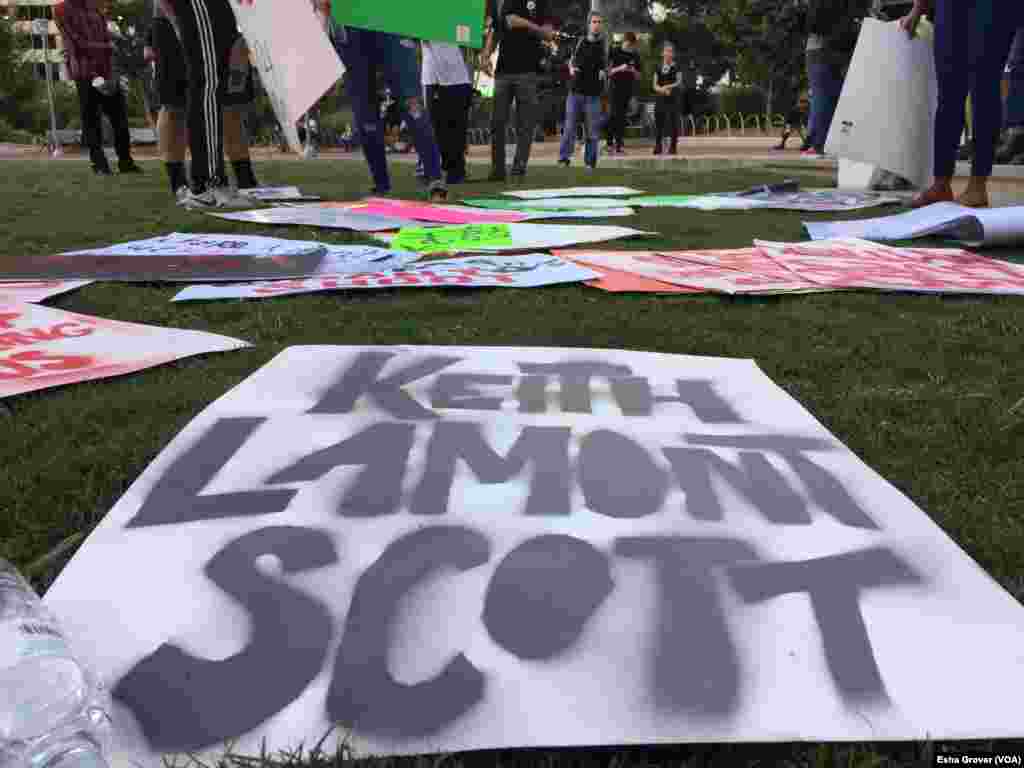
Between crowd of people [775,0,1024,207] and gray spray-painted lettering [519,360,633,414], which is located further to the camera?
crowd of people [775,0,1024,207]

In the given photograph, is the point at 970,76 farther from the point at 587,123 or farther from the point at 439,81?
the point at 587,123

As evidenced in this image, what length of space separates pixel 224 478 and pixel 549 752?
64 cm

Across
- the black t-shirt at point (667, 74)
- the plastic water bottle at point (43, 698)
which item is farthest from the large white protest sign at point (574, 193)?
the black t-shirt at point (667, 74)

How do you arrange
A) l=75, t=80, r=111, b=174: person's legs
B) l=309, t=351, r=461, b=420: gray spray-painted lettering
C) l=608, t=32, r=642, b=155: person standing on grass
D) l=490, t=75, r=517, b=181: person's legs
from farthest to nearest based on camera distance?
l=608, t=32, r=642, b=155: person standing on grass < l=75, t=80, r=111, b=174: person's legs < l=490, t=75, r=517, b=181: person's legs < l=309, t=351, r=461, b=420: gray spray-painted lettering

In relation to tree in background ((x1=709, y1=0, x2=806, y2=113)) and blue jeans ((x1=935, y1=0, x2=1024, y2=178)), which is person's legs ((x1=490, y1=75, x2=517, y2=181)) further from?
tree in background ((x1=709, y1=0, x2=806, y2=113))

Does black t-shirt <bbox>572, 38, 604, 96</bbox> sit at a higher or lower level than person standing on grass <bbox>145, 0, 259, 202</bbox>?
higher

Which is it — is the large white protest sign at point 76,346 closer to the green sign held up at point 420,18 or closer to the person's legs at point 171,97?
the person's legs at point 171,97

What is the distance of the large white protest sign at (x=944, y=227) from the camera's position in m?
3.16

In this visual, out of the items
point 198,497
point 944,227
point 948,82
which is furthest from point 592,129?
point 198,497

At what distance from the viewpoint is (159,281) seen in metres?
2.57

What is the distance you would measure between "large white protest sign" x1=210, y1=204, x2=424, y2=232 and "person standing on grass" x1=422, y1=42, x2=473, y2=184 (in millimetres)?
2672

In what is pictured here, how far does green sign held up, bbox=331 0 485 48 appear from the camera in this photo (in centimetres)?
446

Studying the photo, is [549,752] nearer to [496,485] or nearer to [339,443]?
[496,485]

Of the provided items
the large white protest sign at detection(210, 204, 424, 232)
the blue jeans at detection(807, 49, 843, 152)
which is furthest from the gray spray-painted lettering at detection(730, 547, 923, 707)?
the blue jeans at detection(807, 49, 843, 152)
